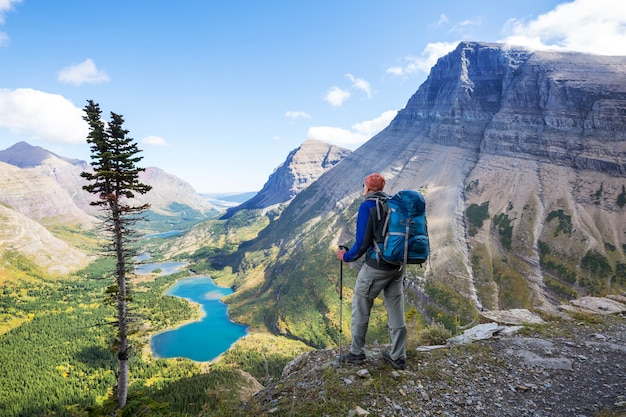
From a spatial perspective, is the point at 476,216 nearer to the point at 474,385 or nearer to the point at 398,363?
the point at 474,385

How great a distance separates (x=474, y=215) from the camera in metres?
142

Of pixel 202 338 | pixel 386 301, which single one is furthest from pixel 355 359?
pixel 202 338

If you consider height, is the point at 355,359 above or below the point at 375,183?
below

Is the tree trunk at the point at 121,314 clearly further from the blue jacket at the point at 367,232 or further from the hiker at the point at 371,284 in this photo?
the blue jacket at the point at 367,232

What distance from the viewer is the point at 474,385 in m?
7.88

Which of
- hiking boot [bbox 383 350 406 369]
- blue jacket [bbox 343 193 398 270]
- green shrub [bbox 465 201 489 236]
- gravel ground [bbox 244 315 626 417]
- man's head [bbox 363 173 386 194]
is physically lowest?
green shrub [bbox 465 201 489 236]

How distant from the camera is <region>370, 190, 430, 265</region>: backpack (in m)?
7.28

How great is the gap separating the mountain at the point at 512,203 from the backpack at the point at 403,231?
115 meters

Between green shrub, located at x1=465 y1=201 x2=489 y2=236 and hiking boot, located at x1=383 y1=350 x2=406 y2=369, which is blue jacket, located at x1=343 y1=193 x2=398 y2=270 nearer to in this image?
hiking boot, located at x1=383 y1=350 x2=406 y2=369

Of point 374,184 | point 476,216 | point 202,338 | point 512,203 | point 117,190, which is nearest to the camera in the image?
point 374,184

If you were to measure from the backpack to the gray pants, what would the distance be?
0.65 m

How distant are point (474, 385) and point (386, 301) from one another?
322 cm

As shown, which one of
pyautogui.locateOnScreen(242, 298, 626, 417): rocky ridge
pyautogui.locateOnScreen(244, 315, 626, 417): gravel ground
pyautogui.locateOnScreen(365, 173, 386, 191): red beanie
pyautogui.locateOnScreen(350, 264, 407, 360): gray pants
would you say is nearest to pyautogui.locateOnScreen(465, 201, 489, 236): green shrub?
pyautogui.locateOnScreen(242, 298, 626, 417): rocky ridge

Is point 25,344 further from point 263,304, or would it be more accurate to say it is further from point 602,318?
point 602,318
